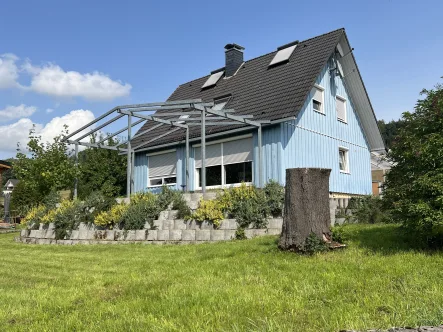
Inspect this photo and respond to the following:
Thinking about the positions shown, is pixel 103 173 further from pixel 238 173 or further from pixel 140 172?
pixel 238 173

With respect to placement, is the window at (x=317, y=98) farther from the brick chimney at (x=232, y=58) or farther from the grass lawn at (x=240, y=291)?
the grass lawn at (x=240, y=291)

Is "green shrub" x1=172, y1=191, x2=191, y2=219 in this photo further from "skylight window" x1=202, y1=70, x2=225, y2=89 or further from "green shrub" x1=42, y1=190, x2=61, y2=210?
"skylight window" x1=202, y1=70, x2=225, y2=89

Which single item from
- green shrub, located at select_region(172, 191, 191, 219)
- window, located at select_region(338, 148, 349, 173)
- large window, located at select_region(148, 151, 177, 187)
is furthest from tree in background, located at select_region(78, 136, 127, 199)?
window, located at select_region(338, 148, 349, 173)

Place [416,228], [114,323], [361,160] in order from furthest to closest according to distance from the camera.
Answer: [361,160] → [416,228] → [114,323]

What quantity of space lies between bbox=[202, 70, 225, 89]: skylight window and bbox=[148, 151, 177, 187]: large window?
436 centimetres

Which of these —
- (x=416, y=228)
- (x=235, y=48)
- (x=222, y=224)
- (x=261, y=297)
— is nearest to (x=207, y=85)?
(x=235, y=48)

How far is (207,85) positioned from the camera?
20672 millimetres

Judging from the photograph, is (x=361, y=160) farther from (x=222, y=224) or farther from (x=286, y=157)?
(x=222, y=224)

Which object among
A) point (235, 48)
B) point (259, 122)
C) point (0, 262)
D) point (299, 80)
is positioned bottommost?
point (0, 262)

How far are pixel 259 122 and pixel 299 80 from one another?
9.61ft

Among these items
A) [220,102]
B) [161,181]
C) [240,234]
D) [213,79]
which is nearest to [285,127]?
[220,102]

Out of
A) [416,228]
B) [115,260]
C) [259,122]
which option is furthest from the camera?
[259,122]

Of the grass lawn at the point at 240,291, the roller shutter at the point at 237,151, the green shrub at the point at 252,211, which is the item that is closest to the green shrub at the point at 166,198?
the green shrub at the point at 252,211

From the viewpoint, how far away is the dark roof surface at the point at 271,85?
15.2m
